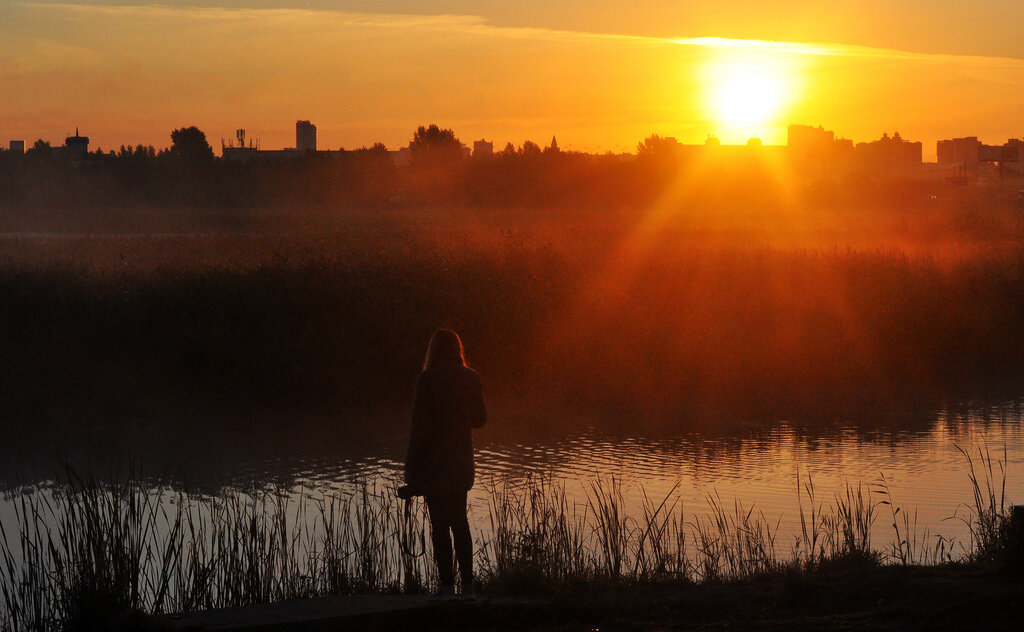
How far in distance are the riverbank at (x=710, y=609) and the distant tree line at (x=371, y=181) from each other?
44611mm

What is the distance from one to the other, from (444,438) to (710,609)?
85.5 inches

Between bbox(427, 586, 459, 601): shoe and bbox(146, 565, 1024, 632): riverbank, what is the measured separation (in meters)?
0.05

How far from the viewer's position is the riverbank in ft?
23.8

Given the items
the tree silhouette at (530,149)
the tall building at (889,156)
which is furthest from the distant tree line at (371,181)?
the tall building at (889,156)

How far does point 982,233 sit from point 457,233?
73.8 ft

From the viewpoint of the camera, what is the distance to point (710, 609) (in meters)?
7.90

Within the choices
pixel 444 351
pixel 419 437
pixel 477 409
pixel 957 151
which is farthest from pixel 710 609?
pixel 957 151

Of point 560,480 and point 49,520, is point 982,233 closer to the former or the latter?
point 560,480

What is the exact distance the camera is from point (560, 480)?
15.1 metres

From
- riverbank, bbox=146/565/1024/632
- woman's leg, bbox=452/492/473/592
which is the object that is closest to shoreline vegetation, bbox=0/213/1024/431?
riverbank, bbox=146/565/1024/632

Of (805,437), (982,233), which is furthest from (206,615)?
(982,233)

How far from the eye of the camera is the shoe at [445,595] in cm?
776

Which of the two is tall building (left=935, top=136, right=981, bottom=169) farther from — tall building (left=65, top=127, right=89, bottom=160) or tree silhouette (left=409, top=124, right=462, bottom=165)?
tall building (left=65, top=127, right=89, bottom=160)

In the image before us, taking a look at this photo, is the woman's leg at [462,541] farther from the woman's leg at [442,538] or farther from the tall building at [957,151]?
the tall building at [957,151]
